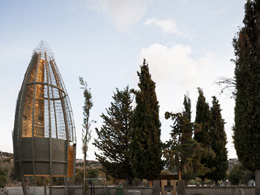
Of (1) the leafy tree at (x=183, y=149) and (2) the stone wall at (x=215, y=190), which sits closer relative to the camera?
(1) the leafy tree at (x=183, y=149)

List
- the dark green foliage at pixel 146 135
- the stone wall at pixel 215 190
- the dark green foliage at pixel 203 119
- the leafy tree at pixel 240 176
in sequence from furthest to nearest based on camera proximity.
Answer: the leafy tree at pixel 240 176, the dark green foliage at pixel 203 119, the stone wall at pixel 215 190, the dark green foliage at pixel 146 135

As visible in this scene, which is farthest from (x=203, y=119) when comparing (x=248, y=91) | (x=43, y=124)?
(x=43, y=124)

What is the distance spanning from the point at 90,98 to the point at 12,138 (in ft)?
32.2

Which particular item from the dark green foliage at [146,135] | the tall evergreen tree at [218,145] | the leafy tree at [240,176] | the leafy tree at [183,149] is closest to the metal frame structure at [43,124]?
the dark green foliage at [146,135]

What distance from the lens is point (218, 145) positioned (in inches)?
1215

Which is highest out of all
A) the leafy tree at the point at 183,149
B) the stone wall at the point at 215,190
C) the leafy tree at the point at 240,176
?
the leafy tree at the point at 183,149

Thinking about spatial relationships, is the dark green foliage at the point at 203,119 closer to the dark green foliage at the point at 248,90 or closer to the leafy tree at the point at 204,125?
the leafy tree at the point at 204,125

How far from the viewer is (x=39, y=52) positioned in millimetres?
24219

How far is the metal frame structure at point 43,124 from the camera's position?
2177 centimetres

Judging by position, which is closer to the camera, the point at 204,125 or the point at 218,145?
the point at 204,125

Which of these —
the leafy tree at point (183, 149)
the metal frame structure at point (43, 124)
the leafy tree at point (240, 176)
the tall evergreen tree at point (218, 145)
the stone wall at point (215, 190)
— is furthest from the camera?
the leafy tree at point (240, 176)

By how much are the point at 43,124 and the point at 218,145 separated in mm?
18472

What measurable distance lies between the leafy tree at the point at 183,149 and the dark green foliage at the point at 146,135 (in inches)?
45.5

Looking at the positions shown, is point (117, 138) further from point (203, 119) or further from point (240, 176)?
point (240, 176)
